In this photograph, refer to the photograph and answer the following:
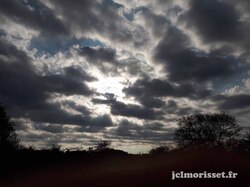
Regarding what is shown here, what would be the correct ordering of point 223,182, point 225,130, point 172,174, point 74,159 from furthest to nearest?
point 225,130
point 74,159
point 172,174
point 223,182

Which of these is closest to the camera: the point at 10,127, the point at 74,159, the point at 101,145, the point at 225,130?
the point at 74,159

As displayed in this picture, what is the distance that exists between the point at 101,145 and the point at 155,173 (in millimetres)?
61470

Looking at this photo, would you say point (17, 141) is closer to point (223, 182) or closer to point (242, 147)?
point (242, 147)

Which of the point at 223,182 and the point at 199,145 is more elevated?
the point at 199,145

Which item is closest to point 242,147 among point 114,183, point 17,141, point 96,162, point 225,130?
point 225,130

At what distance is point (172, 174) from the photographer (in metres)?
21.2

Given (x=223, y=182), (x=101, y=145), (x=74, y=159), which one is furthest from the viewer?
(x=101, y=145)

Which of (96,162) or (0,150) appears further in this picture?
(96,162)

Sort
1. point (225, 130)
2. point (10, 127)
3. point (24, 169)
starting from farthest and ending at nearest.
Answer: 1. point (225, 130)
2. point (10, 127)
3. point (24, 169)

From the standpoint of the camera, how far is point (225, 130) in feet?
202

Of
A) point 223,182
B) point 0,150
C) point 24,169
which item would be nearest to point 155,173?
point 223,182

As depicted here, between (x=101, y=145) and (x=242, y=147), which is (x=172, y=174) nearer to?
(x=242, y=147)

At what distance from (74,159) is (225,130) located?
35.3 m

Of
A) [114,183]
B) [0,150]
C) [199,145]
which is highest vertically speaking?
[199,145]
